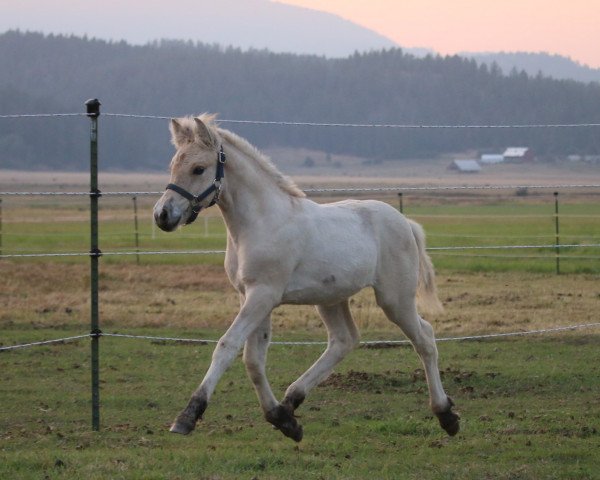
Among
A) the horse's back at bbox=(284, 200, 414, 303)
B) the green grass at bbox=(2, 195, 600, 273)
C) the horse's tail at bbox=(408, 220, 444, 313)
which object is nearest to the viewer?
the horse's back at bbox=(284, 200, 414, 303)

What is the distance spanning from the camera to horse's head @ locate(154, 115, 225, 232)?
23.0 ft

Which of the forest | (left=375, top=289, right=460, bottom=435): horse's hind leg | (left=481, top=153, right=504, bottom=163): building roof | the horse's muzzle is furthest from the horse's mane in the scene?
(left=481, top=153, right=504, bottom=163): building roof

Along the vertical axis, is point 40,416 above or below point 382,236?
below

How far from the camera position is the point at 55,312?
16.7m

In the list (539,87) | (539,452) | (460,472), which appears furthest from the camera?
(539,87)

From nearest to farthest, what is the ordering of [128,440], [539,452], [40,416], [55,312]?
1. [539,452]
2. [128,440]
3. [40,416]
4. [55,312]

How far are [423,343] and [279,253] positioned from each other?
1.62 m

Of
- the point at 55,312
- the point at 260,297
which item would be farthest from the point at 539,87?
the point at 260,297

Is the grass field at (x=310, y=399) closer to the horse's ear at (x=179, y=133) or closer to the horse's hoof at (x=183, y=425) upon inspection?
the horse's hoof at (x=183, y=425)

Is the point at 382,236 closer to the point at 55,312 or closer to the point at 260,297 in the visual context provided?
the point at 260,297

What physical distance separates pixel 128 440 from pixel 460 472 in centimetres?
253

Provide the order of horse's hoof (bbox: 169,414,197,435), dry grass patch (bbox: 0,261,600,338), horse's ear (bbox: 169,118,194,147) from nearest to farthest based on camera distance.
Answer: horse's hoof (bbox: 169,414,197,435), horse's ear (bbox: 169,118,194,147), dry grass patch (bbox: 0,261,600,338)

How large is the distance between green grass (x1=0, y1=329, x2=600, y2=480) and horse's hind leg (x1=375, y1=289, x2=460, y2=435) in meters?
0.16

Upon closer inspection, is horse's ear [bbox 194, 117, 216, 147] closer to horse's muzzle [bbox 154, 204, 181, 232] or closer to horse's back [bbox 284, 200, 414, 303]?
horse's muzzle [bbox 154, 204, 181, 232]
